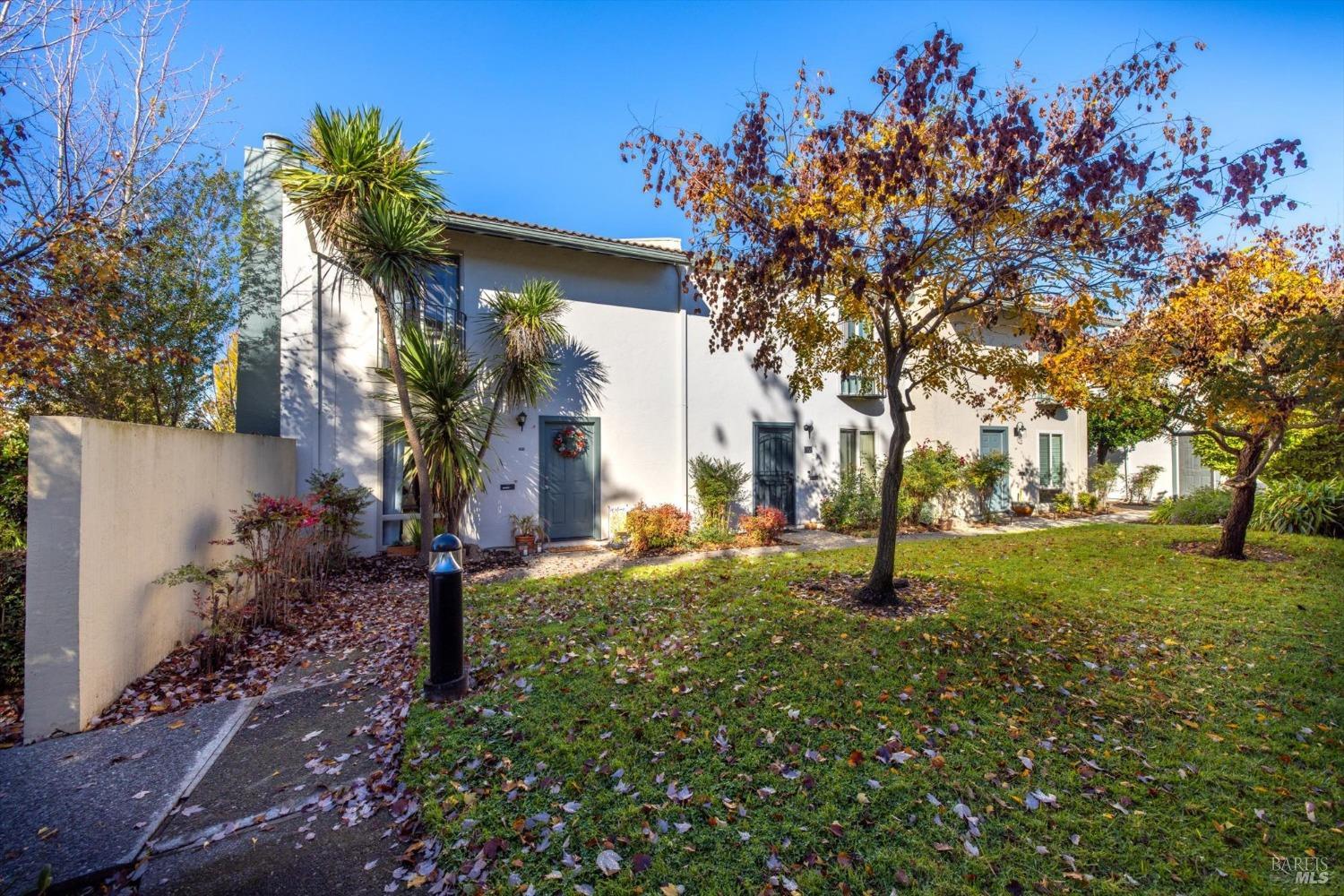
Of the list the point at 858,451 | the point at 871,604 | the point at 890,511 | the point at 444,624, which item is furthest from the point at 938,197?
the point at 858,451

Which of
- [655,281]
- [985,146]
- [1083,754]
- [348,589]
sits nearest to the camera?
[1083,754]

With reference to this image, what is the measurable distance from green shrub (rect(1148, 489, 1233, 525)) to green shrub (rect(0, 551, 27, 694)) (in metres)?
17.6


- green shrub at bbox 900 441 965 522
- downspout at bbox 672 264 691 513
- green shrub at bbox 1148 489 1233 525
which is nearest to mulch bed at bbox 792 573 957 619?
downspout at bbox 672 264 691 513

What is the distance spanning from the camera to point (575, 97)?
769 cm

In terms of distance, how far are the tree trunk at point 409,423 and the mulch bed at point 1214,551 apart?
11.1 metres

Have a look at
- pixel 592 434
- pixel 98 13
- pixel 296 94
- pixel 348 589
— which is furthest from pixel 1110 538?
pixel 98 13

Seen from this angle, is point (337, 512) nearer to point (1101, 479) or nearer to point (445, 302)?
point (445, 302)

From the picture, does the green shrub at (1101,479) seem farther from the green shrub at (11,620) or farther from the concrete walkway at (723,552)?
the green shrub at (11,620)

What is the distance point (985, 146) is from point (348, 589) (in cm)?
819

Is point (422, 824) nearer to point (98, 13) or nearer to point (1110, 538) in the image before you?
point (98, 13)

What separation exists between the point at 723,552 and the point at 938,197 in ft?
20.4

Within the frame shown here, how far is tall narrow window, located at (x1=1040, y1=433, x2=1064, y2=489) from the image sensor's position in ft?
52.4

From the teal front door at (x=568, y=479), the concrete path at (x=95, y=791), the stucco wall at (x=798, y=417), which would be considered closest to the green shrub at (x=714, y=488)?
the stucco wall at (x=798, y=417)

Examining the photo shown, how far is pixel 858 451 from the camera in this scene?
13.1 m
